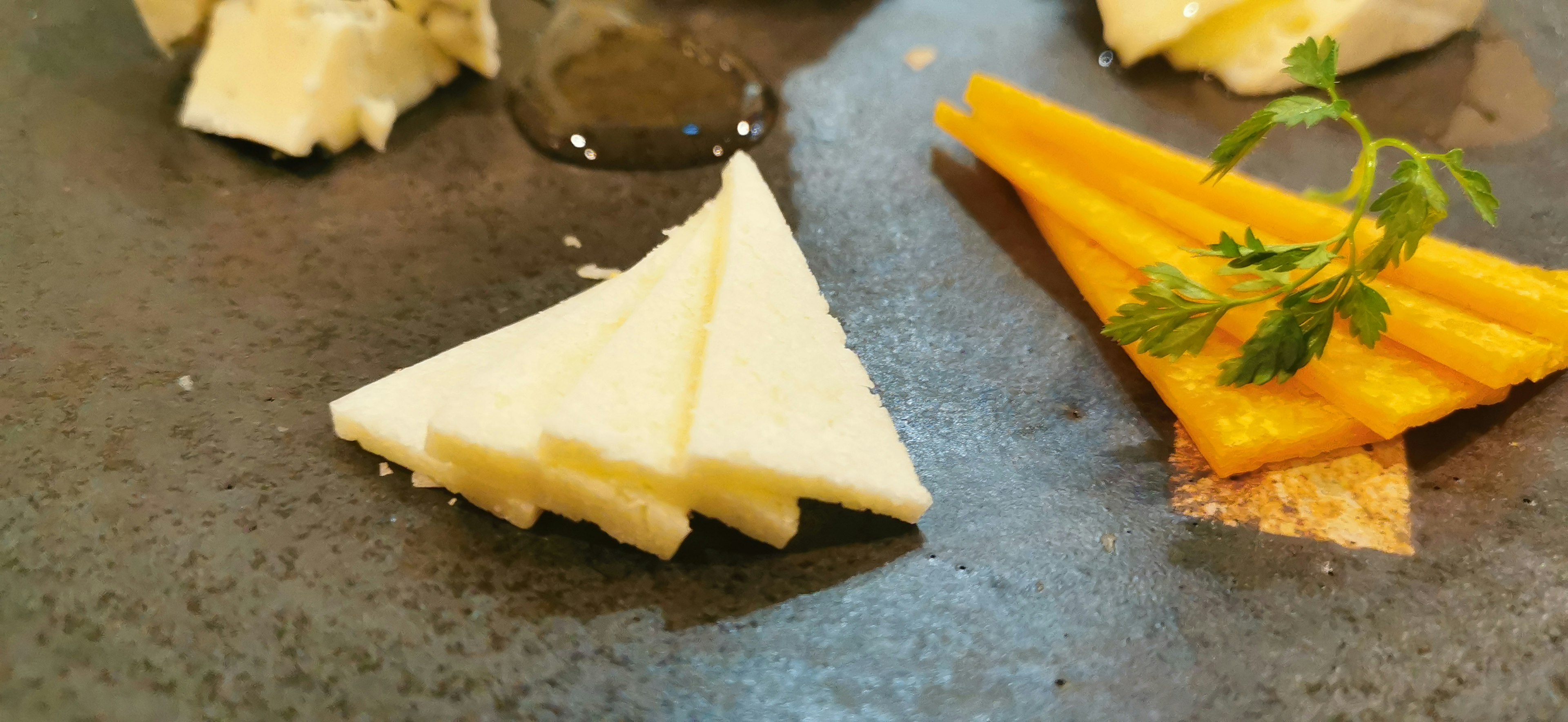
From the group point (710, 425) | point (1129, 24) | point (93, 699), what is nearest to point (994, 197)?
point (1129, 24)

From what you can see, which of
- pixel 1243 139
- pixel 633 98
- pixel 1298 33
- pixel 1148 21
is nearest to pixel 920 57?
pixel 1148 21

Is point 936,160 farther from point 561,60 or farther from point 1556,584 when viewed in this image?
point 1556,584

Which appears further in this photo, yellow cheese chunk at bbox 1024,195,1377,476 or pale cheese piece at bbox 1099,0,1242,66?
pale cheese piece at bbox 1099,0,1242,66

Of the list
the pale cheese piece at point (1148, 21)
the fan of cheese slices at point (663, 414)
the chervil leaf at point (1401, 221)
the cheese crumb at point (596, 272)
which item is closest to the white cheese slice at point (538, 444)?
the fan of cheese slices at point (663, 414)

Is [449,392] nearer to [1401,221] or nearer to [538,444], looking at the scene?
[538,444]

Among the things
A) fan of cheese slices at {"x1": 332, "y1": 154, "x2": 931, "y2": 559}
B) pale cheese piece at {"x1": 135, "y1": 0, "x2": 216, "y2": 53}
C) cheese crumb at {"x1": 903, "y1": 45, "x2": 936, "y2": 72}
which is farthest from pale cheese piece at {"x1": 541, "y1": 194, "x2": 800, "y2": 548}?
pale cheese piece at {"x1": 135, "y1": 0, "x2": 216, "y2": 53}

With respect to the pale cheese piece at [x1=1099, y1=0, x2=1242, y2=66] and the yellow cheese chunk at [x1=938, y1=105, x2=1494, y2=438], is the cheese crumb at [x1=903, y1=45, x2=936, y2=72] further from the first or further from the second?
the yellow cheese chunk at [x1=938, y1=105, x2=1494, y2=438]

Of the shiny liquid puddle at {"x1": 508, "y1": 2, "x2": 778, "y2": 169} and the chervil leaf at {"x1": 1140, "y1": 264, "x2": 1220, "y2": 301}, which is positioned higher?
the chervil leaf at {"x1": 1140, "y1": 264, "x2": 1220, "y2": 301}
